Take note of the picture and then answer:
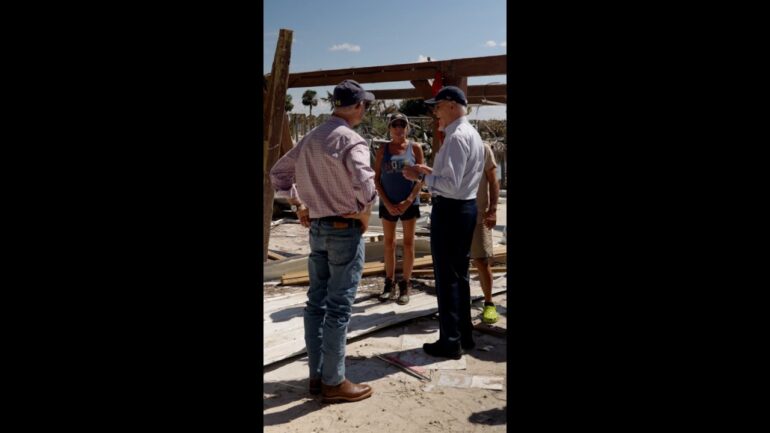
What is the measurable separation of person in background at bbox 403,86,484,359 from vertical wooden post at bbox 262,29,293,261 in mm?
3322

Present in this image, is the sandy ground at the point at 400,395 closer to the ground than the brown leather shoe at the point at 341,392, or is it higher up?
closer to the ground

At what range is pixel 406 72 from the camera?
7945 mm

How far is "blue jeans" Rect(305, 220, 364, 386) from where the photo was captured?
3.52 metres

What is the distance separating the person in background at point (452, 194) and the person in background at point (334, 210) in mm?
733

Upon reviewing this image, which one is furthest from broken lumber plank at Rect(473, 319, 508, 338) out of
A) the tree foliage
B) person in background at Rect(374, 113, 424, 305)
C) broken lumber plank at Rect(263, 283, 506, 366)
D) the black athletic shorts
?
the tree foliage

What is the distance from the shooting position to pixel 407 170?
4258mm

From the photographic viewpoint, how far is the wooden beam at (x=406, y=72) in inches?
275

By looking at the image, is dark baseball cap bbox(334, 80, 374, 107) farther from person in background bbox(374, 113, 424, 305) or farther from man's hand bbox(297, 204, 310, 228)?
person in background bbox(374, 113, 424, 305)

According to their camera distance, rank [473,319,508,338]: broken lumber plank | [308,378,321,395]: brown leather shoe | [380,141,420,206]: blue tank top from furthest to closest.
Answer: [380,141,420,206]: blue tank top < [473,319,508,338]: broken lumber plank < [308,378,321,395]: brown leather shoe

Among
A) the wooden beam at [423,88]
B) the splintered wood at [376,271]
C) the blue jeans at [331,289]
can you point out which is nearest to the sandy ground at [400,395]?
the blue jeans at [331,289]

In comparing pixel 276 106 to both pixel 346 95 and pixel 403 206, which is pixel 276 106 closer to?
pixel 403 206

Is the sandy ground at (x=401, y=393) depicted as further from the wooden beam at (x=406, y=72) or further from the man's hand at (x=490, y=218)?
the wooden beam at (x=406, y=72)

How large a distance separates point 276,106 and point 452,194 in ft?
12.9
